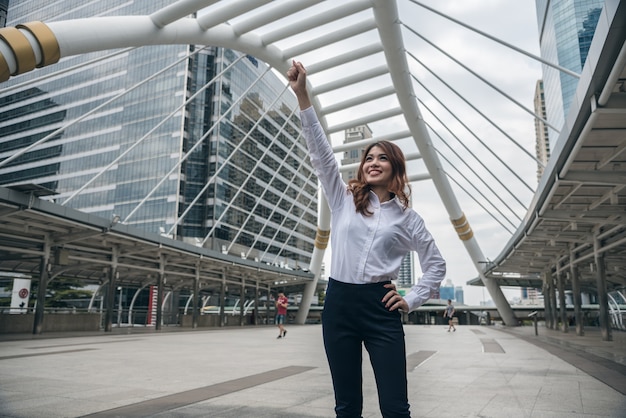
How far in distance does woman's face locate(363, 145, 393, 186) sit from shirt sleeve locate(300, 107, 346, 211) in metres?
0.15

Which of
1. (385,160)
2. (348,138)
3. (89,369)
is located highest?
(348,138)

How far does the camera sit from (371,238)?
2.27m

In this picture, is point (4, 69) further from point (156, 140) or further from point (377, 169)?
point (156, 140)

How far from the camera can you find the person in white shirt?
6.98 feet

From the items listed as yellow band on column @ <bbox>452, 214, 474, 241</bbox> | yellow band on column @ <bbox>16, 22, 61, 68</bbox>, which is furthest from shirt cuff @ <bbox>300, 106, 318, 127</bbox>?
yellow band on column @ <bbox>452, 214, 474, 241</bbox>

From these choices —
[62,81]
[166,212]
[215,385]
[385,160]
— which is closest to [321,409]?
[215,385]

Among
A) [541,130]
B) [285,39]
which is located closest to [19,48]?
[285,39]

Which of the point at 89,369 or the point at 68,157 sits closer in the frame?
the point at 89,369

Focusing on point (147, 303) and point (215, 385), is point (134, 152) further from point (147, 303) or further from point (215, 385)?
point (215, 385)

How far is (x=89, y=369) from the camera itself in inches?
283

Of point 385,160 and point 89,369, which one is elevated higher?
point 385,160

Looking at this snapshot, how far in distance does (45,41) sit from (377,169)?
6209mm

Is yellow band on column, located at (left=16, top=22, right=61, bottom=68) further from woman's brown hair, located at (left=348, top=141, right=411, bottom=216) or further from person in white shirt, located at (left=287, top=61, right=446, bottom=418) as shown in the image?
woman's brown hair, located at (left=348, top=141, right=411, bottom=216)

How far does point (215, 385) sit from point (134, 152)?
68.2 metres
